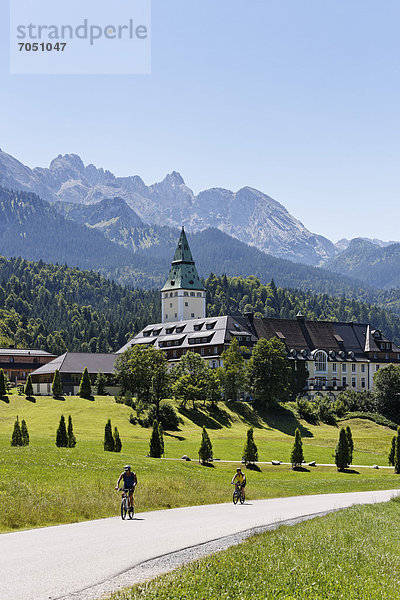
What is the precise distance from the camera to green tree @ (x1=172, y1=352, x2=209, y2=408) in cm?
10198

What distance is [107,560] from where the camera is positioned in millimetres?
19438

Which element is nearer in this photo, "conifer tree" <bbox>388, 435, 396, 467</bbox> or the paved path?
the paved path

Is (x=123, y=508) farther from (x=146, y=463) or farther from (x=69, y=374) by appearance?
(x=69, y=374)

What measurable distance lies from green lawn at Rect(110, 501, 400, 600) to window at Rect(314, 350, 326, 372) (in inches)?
4601

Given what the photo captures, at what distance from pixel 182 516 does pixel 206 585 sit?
13.1m

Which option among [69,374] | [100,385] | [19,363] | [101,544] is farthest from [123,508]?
[19,363]

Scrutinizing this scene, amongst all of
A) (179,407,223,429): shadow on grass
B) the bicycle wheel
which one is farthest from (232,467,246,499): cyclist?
(179,407,223,429): shadow on grass

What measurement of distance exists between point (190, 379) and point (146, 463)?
176 feet

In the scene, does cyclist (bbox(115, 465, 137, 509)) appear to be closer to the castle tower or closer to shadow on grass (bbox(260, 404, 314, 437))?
shadow on grass (bbox(260, 404, 314, 437))

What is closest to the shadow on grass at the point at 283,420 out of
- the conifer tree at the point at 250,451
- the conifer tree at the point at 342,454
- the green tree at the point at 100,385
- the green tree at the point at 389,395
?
the green tree at the point at 389,395

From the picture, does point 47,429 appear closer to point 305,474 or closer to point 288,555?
point 305,474

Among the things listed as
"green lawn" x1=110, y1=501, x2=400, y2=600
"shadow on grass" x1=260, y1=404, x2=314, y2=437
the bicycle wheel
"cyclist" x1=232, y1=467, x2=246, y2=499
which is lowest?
"shadow on grass" x1=260, y1=404, x2=314, y2=437

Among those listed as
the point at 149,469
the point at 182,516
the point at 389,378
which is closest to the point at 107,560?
the point at 182,516

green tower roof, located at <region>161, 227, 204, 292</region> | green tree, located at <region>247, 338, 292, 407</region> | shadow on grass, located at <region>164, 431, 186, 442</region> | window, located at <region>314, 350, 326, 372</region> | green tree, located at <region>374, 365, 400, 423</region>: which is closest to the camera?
shadow on grass, located at <region>164, 431, 186, 442</region>
